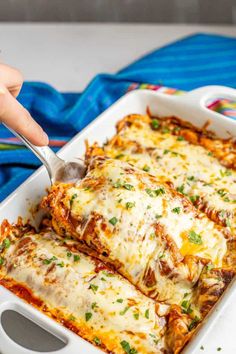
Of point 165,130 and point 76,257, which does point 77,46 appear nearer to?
point 165,130

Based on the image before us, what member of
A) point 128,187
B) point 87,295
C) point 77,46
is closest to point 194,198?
point 128,187

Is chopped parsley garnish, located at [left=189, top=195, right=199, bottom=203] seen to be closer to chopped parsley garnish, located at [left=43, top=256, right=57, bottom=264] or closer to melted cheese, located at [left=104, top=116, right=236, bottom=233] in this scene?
melted cheese, located at [left=104, top=116, right=236, bottom=233]

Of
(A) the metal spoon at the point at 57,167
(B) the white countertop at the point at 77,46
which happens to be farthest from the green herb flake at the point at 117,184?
(B) the white countertop at the point at 77,46

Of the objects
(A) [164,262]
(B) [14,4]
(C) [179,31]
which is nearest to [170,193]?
(A) [164,262]

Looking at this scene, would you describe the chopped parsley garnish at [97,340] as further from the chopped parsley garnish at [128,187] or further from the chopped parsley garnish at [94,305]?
the chopped parsley garnish at [128,187]

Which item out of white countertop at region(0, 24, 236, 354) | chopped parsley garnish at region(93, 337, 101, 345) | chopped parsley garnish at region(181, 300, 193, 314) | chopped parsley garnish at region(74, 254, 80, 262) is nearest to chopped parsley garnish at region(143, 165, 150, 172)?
chopped parsley garnish at region(74, 254, 80, 262)

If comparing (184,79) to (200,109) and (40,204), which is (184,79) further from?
(40,204)

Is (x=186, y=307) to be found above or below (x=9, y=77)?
below
